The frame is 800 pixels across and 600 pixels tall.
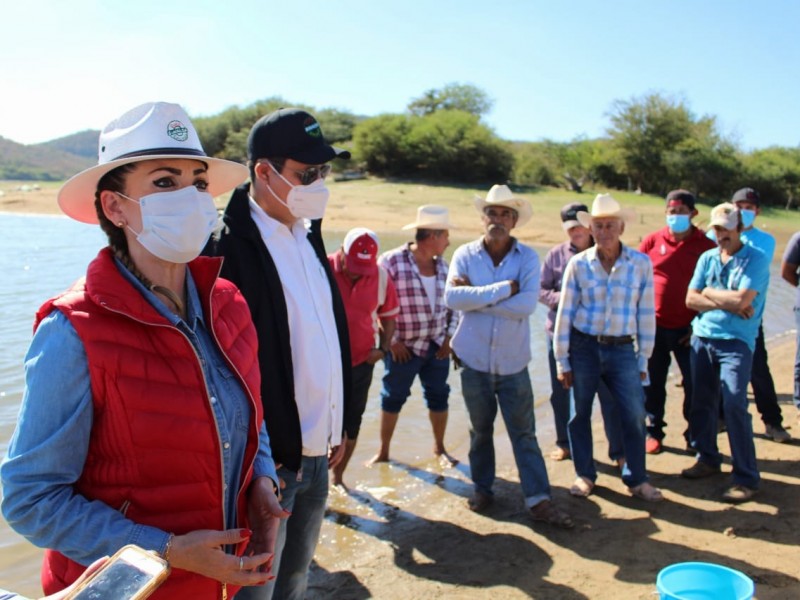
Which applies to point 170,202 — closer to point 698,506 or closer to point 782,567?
point 782,567

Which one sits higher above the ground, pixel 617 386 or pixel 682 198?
pixel 682 198

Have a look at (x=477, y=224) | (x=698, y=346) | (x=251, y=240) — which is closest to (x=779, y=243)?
(x=477, y=224)

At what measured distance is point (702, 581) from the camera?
338 cm

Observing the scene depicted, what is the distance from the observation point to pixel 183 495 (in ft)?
6.20

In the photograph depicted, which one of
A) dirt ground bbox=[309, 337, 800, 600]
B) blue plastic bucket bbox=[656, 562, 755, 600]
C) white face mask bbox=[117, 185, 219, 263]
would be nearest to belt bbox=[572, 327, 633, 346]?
dirt ground bbox=[309, 337, 800, 600]

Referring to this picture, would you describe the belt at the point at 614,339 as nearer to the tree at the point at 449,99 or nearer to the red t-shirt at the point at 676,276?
the red t-shirt at the point at 676,276

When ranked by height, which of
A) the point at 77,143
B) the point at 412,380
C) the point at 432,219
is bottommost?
the point at 412,380

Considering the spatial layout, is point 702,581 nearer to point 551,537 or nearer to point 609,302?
point 551,537

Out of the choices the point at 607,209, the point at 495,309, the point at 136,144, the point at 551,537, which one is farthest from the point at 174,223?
the point at 607,209

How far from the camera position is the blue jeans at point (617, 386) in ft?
17.1

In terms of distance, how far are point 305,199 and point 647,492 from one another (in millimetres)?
3669

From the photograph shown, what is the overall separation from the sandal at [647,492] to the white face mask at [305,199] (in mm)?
3523

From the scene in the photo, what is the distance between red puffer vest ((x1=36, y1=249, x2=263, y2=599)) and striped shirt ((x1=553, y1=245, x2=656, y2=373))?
3.78m

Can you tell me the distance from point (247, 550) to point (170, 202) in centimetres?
111
